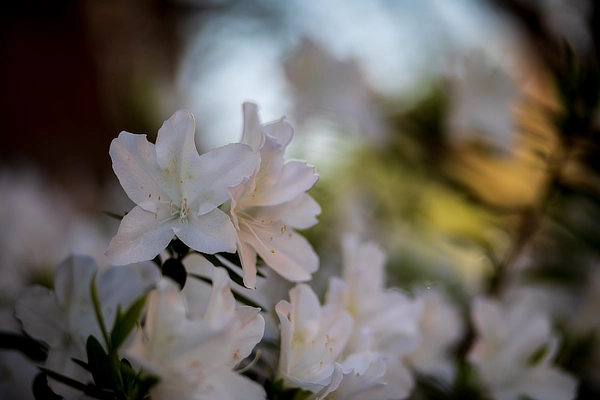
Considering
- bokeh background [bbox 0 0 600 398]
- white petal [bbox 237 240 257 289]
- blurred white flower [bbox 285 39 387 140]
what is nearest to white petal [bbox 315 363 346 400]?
white petal [bbox 237 240 257 289]

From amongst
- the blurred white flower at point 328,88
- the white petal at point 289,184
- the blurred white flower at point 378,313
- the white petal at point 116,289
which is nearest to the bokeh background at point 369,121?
the blurred white flower at point 328,88

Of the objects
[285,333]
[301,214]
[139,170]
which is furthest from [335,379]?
[139,170]

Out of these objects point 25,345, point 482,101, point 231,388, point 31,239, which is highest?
point 482,101

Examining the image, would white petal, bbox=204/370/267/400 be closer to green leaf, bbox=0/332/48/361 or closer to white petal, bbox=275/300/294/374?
white petal, bbox=275/300/294/374

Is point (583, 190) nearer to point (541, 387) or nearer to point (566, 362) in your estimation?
point (566, 362)

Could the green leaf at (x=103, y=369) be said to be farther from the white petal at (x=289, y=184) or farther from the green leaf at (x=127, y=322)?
the white petal at (x=289, y=184)

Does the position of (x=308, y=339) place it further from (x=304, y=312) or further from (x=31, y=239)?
(x=31, y=239)
